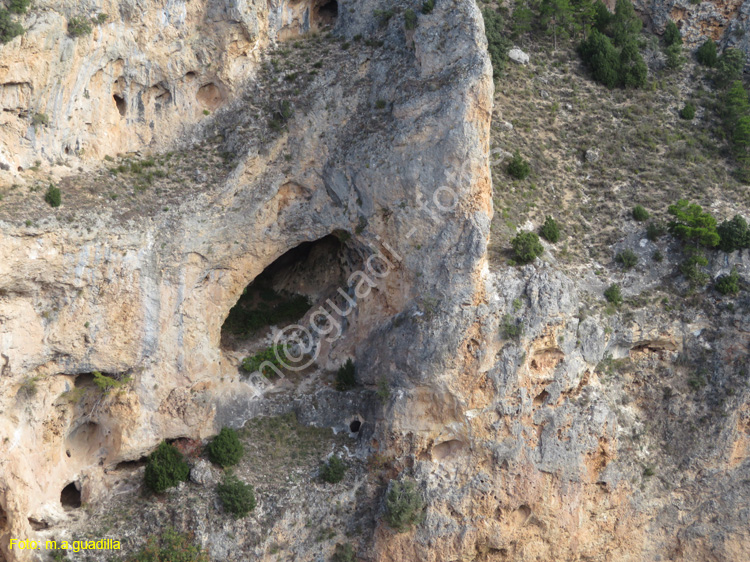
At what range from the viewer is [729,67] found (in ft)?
146

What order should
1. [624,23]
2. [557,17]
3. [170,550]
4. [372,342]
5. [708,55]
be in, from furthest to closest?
[624,23]
[708,55]
[557,17]
[372,342]
[170,550]

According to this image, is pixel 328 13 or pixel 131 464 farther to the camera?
pixel 328 13

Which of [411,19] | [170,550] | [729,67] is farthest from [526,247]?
[170,550]

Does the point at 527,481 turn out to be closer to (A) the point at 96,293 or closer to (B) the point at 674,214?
(B) the point at 674,214

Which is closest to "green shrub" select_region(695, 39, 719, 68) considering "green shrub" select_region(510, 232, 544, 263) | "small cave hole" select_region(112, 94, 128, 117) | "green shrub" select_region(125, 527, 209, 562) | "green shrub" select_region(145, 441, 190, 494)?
"green shrub" select_region(510, 232, 544, 263)

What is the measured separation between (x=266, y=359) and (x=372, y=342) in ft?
14.6

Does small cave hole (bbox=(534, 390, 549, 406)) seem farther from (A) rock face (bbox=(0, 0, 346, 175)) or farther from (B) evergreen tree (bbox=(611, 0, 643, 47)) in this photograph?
(B) evergreen tree (bbox=(611, 0, 643, 47))

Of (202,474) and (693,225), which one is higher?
(693,225)

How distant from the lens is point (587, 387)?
37.2 metres

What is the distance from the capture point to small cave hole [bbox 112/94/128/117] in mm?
36188

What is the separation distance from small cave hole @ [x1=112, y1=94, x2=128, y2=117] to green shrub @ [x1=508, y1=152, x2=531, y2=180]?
1527 cm

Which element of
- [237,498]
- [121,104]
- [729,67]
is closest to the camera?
[237,498]

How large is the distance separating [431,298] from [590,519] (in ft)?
34.9

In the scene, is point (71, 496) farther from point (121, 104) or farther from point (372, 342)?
point (121, 104)
